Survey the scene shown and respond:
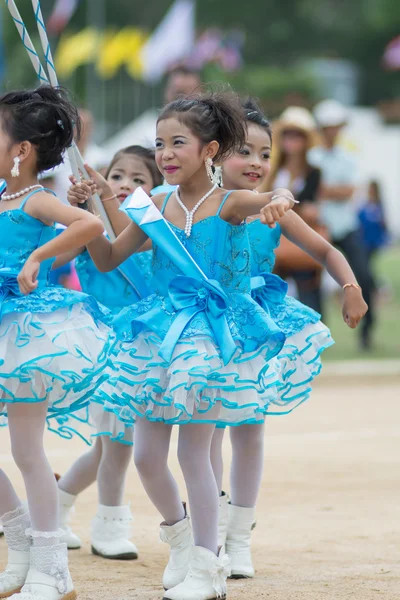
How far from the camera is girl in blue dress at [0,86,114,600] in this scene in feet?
11.6

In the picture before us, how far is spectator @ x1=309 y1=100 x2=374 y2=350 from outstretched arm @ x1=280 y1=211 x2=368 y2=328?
6491mm

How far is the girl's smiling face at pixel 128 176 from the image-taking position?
4652mm

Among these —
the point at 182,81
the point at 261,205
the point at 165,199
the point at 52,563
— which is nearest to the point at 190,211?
the point at 165,199

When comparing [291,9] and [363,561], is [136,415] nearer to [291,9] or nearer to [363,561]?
[363,561]

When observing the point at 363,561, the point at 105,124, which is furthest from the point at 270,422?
the point at 105,124

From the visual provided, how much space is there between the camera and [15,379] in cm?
352

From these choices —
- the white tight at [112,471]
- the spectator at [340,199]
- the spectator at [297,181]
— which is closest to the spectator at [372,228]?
the spectator at [340,199]

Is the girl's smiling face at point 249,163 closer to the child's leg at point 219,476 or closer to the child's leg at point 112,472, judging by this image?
the child's leg at point 219,476

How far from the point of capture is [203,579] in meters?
3.63

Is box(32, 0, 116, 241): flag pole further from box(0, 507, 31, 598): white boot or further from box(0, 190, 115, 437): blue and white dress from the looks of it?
box(0, 507, 31, 598): white boot

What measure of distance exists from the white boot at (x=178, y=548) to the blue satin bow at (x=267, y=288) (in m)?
0.88

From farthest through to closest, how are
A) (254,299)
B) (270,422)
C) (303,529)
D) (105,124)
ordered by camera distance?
1. (105,124)
2. (270,422)
3. (303,529)
4. (254,299)

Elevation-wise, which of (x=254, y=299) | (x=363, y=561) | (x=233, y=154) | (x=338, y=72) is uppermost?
(x=338, y=72)

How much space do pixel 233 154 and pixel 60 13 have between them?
30979mm
